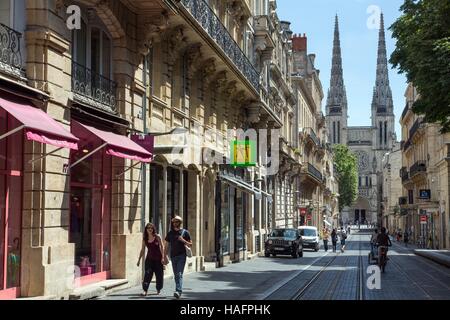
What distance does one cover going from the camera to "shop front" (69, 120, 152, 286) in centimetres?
1408

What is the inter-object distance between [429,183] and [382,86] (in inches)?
5005

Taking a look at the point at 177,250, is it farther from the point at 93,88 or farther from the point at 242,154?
the point at 242,154

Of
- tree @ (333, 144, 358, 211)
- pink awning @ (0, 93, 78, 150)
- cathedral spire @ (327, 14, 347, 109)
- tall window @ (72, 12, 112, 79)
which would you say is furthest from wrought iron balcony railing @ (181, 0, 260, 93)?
cathedral spire @ (327, 14, 347, 109)

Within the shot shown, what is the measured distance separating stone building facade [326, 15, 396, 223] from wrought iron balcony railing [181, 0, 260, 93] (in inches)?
5551

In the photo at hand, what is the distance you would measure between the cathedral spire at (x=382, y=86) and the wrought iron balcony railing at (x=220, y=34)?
5888 inches

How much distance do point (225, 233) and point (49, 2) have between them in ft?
54.6

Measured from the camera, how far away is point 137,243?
1675cm

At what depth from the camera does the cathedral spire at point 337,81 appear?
179 m

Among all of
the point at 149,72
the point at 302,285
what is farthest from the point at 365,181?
the point at 149,72

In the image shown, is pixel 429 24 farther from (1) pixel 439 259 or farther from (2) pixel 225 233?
(1) pixel 439 259

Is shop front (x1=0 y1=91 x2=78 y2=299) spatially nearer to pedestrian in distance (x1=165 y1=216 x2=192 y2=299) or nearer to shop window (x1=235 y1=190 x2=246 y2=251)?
pedestrian in distance (x1=165 y1=216 x2=192 y2=299)

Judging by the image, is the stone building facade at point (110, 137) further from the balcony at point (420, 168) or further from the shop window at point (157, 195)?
the balcony at point (420, 168)

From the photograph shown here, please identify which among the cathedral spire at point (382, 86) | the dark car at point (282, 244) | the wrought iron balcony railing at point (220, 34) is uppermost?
the cathedral spire at point (382, 86)

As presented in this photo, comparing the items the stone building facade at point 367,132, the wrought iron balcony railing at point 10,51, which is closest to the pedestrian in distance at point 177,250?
the wrought iron balcony railing at point 10,51
